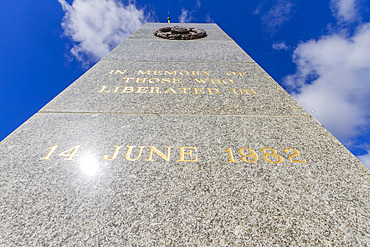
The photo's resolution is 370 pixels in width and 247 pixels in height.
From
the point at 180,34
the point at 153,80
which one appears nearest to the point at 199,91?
the point at 153,80

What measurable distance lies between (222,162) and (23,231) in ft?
5.28

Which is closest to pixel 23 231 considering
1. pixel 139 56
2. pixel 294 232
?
pixel 294 232

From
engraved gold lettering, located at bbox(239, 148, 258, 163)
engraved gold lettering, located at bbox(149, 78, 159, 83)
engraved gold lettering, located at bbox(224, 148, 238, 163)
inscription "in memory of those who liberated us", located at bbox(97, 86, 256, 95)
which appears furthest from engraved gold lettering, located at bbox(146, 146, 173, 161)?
engraved gold lettering, located at bbox(149, 78, 159, 83)

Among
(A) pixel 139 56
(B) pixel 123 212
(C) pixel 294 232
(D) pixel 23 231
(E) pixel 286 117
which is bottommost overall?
(D) pixel 23 231

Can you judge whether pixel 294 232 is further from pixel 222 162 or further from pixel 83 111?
pixel 83 111

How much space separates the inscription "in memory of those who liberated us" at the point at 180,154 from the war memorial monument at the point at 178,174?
11 millimetres

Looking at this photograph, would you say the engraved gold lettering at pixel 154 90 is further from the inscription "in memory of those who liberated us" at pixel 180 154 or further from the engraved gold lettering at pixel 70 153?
the engraved gold lettering at pixel 70 153

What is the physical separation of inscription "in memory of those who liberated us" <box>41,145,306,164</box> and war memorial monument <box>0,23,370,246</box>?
11 mm

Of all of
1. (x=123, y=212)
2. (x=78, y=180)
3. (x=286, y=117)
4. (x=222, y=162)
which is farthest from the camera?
(x=286, y=117)

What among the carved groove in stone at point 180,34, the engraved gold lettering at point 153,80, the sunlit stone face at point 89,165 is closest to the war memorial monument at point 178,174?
the sunlit stone face at point 89,165

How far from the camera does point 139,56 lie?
4.68 m

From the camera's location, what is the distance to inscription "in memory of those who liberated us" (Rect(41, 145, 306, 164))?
207 centimetres

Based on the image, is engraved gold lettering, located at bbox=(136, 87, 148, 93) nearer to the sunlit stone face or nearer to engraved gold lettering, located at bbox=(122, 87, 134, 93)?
engraved gold lettering, located at bbox=(122, 87, 134, 93)

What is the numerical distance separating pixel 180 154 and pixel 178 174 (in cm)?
27
